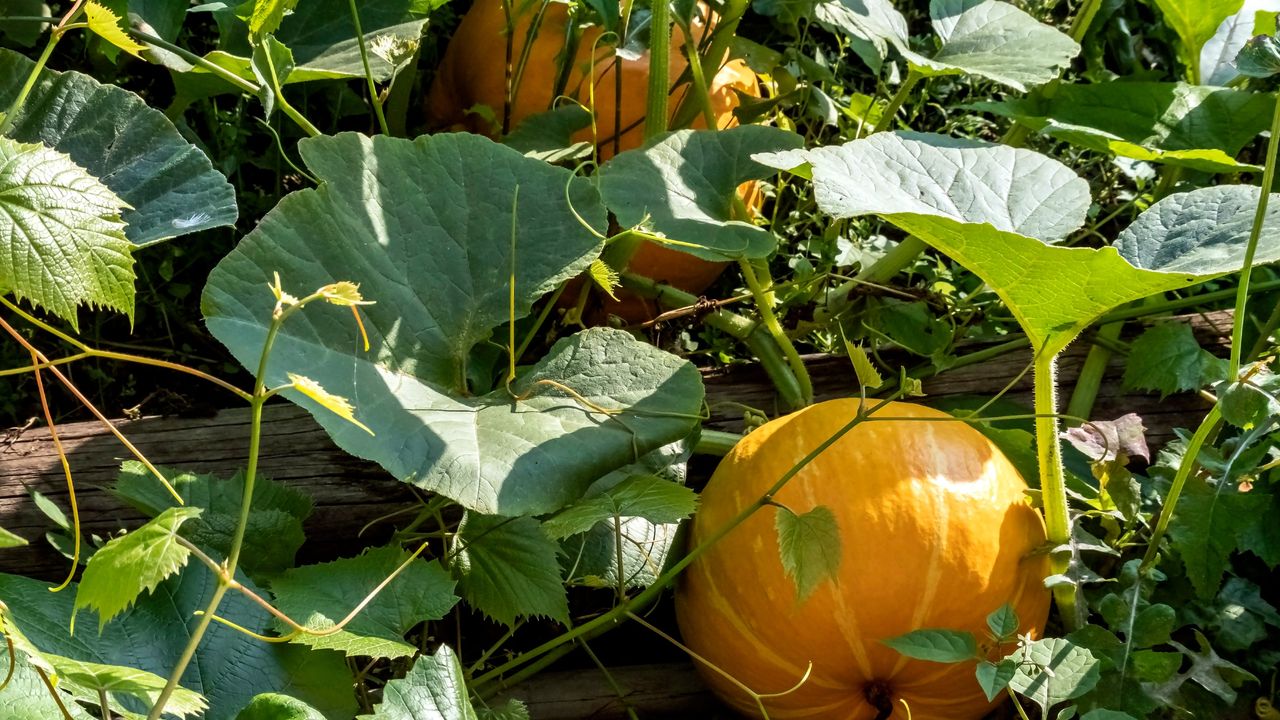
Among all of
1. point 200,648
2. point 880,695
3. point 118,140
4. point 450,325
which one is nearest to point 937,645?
point 880,695

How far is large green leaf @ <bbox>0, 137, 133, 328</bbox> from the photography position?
1128 millimetres

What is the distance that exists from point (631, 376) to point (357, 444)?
1.20 feet

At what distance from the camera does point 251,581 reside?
4.19 ft

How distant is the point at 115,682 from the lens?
2.89 ft

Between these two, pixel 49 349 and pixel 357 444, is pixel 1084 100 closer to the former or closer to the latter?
pixel 357 444

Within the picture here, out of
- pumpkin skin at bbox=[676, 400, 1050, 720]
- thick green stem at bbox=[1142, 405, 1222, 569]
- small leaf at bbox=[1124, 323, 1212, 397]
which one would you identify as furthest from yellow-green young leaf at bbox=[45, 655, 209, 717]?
small leaf at bbox=[1124, 323, 1212, 397]

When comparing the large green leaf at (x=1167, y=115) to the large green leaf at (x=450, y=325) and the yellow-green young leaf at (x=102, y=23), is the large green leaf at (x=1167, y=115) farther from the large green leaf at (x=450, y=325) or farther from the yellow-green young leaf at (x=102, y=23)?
the yellow-green young leaf at (x=102, y=23)

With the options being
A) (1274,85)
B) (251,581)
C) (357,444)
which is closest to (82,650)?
(251,581)

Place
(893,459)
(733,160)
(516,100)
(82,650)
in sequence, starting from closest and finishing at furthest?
1. (82,650)
2. (893,459)
3. (733,160)
4. (516,100)

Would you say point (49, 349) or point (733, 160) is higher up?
point (733, 160)

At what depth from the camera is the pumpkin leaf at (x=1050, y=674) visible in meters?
1.18

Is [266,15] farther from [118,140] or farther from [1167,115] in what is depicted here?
[1167,115]

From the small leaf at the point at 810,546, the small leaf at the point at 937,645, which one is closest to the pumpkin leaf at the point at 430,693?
the small leaf at the point at 810,546

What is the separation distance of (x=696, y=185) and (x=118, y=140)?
0.72 meters
